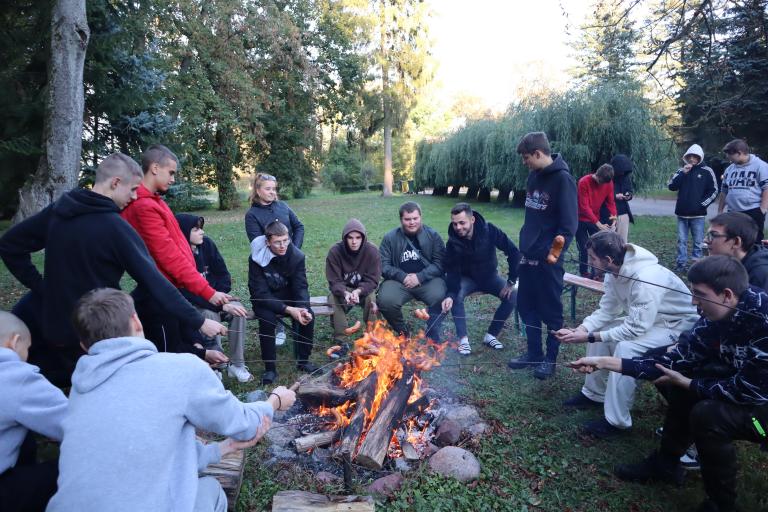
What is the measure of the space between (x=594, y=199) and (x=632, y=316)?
4.42 metres

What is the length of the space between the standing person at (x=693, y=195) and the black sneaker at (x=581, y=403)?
5164 millimetres

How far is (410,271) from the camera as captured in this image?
18.8ft

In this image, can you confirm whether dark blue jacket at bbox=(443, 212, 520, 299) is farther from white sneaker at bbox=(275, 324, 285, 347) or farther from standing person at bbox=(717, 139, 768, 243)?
standing person at bbox=(717, 139, 768, 243)

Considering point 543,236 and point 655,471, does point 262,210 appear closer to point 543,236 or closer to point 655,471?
point 543,236

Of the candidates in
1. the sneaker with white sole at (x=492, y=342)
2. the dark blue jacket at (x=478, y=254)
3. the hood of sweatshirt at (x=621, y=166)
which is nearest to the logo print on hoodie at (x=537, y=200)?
the dark blue jacket at (x=478, y=254)

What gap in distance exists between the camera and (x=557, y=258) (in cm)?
457

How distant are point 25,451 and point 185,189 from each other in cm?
1494

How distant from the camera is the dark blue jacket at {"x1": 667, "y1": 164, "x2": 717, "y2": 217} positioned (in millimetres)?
8062

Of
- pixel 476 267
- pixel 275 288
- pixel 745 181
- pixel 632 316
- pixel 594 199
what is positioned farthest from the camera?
pixel 594 199

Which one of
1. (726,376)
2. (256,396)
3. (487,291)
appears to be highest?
(726,376)

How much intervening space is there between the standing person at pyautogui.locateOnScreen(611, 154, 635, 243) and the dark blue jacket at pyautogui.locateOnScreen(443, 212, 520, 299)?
3502mm

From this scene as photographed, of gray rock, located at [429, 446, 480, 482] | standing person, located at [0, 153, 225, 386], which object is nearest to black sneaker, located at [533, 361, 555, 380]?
gray rock, located at [429, 446, 480, 482]

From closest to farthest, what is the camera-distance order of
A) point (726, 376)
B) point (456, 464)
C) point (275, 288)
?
point (726, 376) → point (456, 464) → point (275, 288)

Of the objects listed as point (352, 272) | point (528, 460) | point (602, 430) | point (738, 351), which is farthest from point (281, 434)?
point (738, 351)
